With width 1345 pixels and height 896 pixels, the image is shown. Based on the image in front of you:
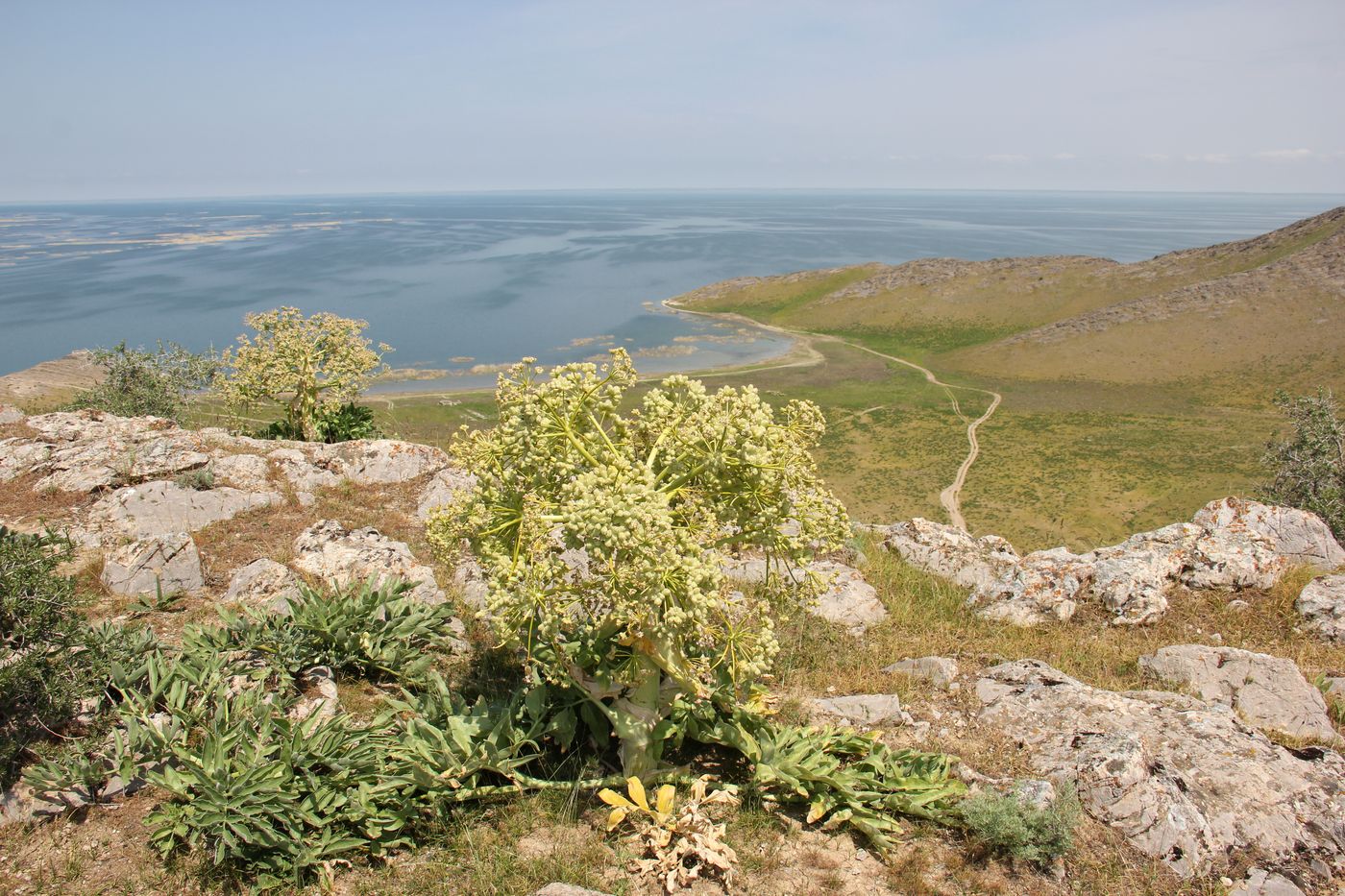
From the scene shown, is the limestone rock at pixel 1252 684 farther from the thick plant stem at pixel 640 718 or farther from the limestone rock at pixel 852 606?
the thick plant stem at pixel 640 718

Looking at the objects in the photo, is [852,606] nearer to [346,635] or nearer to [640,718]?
[640,718]

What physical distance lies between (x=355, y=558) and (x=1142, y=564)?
10.4 metres

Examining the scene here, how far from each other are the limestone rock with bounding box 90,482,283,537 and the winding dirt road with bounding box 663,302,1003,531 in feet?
54.8

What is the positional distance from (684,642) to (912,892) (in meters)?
2.06

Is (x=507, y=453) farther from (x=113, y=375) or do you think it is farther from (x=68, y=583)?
(x=113, y=375)

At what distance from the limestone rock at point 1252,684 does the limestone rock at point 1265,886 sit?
244 cm

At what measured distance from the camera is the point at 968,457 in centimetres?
5128

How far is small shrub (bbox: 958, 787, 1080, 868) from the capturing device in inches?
188

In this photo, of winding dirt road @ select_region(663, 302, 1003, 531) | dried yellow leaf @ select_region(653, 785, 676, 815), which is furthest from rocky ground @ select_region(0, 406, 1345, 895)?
winding dirt road @ select_region(663, 302, 1003, 531)

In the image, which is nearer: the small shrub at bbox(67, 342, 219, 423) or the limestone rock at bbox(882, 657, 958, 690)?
the limestone rock at bbox(882, 657, 958, 690)

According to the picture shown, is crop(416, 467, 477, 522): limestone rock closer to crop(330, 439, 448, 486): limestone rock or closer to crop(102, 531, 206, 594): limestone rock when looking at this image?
crop(330, 439, 448, 486): limestone rock

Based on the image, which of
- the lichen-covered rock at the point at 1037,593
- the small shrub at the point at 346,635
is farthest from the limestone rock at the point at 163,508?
the lichen-covered rock at the point at 1037,593

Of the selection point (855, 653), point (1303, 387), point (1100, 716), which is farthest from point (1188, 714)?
point (1303, 387)

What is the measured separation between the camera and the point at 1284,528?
37.3 feet
